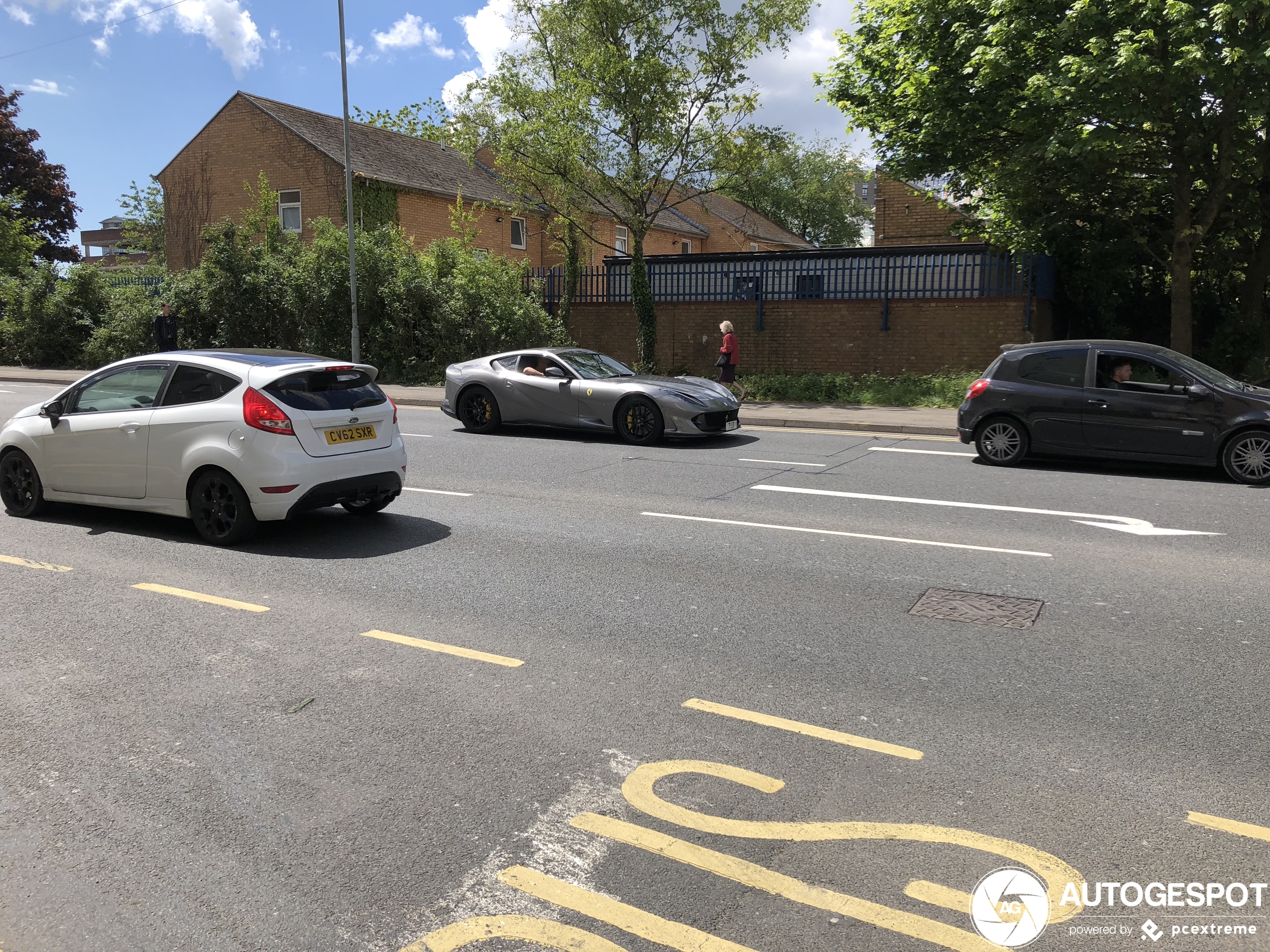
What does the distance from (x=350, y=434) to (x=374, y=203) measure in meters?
26.5

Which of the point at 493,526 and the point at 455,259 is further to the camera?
the point at 455,259

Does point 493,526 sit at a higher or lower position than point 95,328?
lower

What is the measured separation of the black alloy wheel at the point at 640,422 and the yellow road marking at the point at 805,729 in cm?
905

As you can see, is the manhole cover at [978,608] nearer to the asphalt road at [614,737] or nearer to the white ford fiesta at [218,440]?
the asphalt road at [614,737]

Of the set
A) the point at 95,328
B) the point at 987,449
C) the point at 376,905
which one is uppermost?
the point at 95,328

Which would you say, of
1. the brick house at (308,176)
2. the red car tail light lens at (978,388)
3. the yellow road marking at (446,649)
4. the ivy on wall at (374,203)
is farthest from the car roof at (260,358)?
the brick house at (308,176)

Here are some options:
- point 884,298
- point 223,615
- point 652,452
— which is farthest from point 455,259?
point 223,615

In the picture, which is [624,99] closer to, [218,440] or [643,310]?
[643,310]

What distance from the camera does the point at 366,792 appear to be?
3701 mm

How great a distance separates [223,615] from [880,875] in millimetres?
4272

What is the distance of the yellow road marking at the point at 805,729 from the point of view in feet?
13.2

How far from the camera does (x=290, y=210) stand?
34000 mm

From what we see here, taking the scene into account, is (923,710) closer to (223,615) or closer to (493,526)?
(223,615)

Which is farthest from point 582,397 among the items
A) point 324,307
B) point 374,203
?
point 374,203
